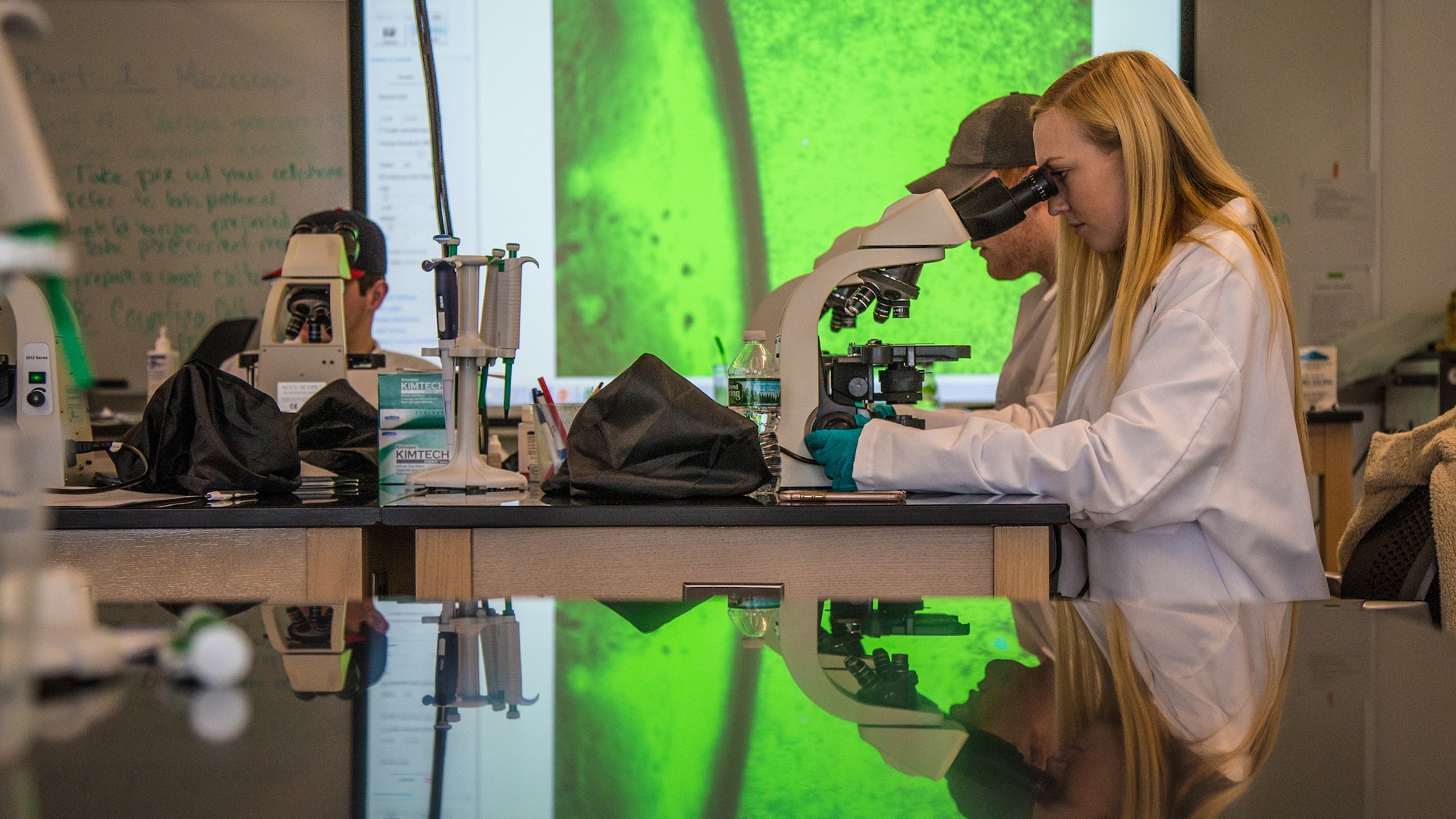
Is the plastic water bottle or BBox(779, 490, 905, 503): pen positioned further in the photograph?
the plastic water bottle

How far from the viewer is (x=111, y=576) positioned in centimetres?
165

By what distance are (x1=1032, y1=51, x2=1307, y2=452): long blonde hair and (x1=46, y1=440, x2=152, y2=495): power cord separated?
158 centimetres

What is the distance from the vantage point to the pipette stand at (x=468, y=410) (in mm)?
1871

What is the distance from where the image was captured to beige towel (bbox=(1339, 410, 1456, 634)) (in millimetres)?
1306

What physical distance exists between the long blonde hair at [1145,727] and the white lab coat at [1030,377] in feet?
5.29

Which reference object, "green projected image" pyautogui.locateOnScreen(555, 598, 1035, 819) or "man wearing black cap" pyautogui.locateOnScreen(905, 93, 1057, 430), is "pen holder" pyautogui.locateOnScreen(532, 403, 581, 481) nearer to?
"man wearing black cap" pyautogui.locateOnScreen(905, 93, 1057, 430)

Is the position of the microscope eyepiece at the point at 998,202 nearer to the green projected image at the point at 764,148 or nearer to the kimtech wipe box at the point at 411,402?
the kimtech wipe box at the point at 411,402

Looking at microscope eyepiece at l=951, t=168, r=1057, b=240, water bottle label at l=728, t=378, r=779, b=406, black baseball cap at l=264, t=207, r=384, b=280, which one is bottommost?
water bottle label at l=728, t=378, r=779, b=406

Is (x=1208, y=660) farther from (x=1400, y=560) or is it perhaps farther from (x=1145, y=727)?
(x=1400, y=560)

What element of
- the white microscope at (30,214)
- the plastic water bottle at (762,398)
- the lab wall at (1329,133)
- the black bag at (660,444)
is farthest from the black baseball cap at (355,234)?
the lab wall at (1329,133)

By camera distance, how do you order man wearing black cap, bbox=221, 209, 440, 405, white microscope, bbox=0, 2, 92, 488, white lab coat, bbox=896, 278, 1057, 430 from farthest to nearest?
man wearing black cap, bbox=221, 209, 440, 405
white lab coat, bbox=896, 278, 1057, 430
white microscope, bbox=0, 2, 92, 488

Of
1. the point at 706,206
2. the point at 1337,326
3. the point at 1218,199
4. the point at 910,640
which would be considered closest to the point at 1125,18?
the point at 1337,326

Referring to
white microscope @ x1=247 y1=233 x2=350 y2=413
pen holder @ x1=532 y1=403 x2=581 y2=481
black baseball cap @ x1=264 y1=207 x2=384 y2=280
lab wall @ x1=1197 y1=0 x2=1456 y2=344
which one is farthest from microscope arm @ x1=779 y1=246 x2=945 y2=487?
lab wall @ x1=1197 y1=0 x2=1456 y2=344

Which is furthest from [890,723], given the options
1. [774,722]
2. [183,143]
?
[183,143]
